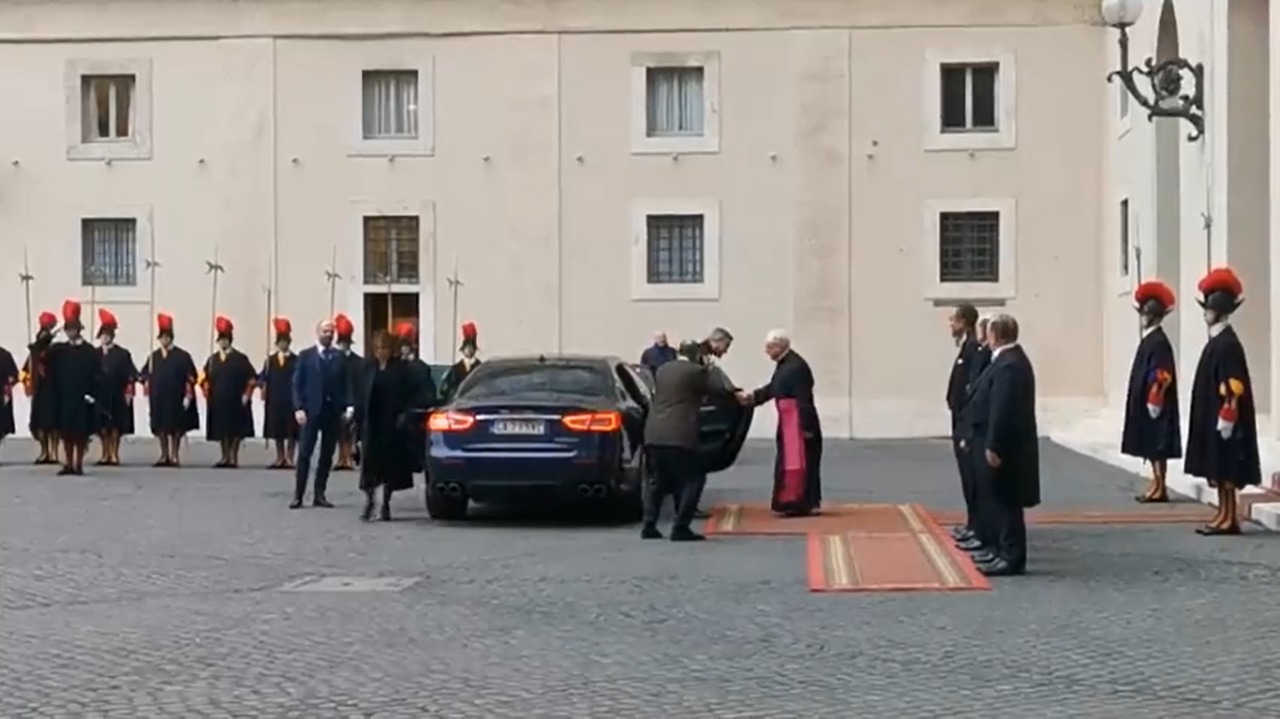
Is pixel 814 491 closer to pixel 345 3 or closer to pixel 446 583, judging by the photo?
pixel 446 583

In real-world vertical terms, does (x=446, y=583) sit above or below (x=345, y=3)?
below

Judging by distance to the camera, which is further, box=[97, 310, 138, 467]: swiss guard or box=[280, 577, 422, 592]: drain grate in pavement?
box=[97, 310, 138, 467]: swiss guard

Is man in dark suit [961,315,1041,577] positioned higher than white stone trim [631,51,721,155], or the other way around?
white stone trim [631,51,721,155]

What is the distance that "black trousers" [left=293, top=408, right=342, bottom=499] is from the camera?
65.8 ft

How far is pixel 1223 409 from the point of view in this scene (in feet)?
52.7

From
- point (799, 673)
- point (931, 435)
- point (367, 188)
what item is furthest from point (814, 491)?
point (367, 188)

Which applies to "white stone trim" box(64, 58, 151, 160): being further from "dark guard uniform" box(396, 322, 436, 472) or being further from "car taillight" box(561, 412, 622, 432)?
"car taillight" box(561, 412, 622, 432)

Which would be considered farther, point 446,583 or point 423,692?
point 446,583

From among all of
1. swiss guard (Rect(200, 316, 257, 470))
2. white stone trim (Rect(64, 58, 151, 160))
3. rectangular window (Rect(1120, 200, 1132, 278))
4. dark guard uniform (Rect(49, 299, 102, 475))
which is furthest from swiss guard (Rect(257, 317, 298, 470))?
rectangular window (Rect(1120, 200, 1132, 278))

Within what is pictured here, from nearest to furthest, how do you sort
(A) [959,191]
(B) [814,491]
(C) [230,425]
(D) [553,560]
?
(D) [553,560] → (B) [814,491] → (C) [230,425] → (A) [959,191]

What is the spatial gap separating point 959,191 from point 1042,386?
3.45 metres

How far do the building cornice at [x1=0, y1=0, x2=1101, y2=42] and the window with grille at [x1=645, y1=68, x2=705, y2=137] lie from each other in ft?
2.50

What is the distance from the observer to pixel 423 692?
31.1 feet

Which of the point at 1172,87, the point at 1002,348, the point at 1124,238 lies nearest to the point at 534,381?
the point at 1002,348
